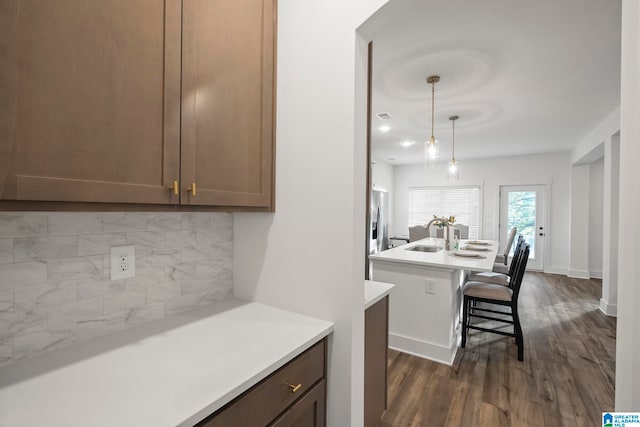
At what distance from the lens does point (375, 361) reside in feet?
5.05

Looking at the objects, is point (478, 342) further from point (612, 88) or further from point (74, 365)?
point (74, 365)

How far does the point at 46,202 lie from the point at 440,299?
2681mm

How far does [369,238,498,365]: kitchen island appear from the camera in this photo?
254 cm

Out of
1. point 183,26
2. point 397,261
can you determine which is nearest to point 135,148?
point 183,26

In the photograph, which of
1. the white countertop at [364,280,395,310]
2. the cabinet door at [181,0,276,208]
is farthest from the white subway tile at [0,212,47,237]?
the white countertop at [364,280,395,310]

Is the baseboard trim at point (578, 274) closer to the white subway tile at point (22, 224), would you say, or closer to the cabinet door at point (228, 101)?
the cabinet door at point (228, 101)

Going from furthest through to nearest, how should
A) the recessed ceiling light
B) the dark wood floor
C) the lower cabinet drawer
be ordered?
the recessed ceiling light
the dark wood floor
the lower cabinet drawer

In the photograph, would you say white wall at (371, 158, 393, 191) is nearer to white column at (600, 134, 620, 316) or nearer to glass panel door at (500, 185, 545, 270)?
glass panel door at (500, 185, 545, 270)

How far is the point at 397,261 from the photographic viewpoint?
276 cm

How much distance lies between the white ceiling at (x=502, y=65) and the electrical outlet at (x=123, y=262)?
2152 millimetres

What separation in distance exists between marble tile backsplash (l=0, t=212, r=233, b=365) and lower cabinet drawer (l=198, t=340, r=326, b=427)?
618mm

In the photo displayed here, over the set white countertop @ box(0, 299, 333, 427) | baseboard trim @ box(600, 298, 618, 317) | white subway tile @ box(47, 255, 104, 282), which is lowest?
baseboard trim @ box(600, 298, 618, 317)

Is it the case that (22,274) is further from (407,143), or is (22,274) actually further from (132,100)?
(407,143)

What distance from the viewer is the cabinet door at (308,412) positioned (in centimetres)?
94
